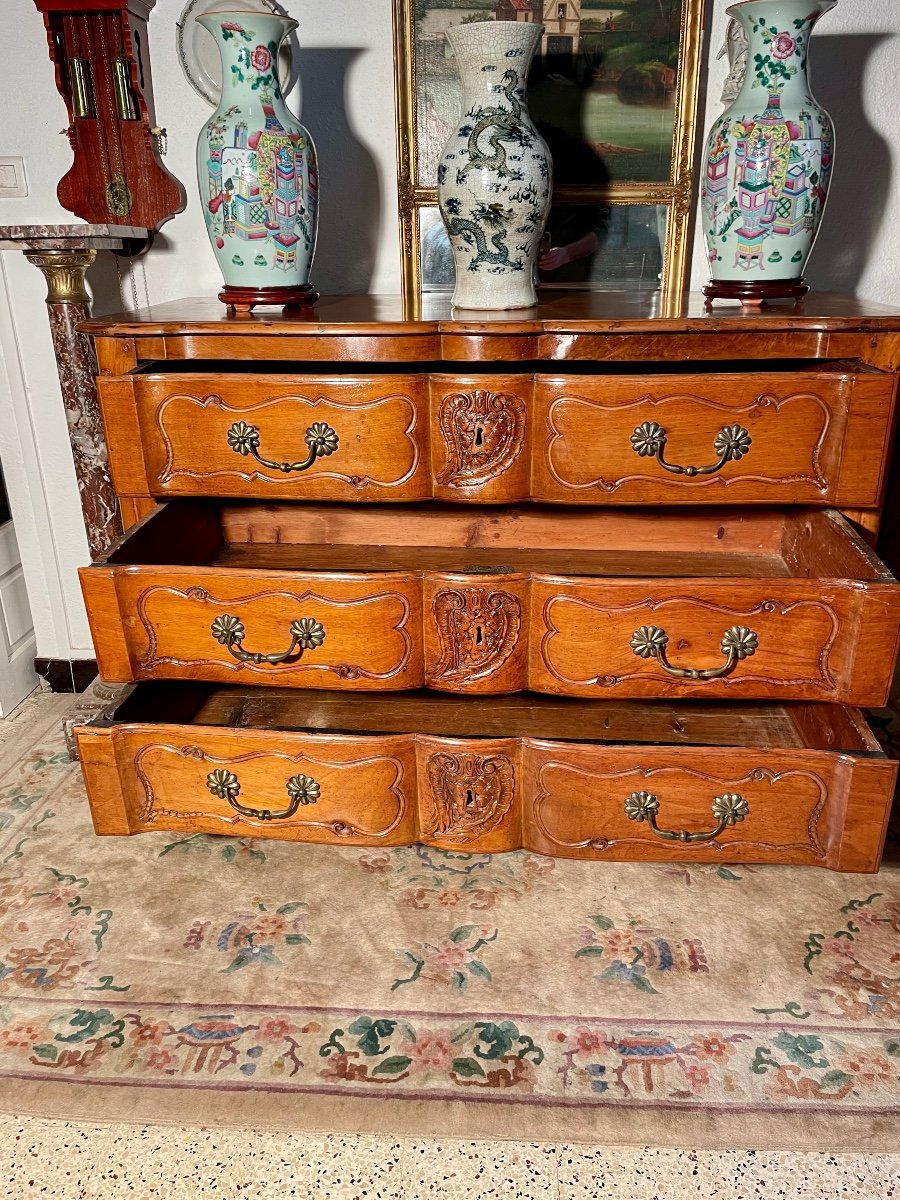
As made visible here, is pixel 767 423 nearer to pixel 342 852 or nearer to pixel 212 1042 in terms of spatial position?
pixel 342 852

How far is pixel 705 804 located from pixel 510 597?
0.40 metres

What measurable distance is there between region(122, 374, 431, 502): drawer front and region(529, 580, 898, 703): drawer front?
0.31m

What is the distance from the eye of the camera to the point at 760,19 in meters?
1.30

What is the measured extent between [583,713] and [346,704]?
1.35ft

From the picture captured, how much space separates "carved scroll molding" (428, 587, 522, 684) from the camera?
1.24m

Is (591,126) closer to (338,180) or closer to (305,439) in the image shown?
(338,180)

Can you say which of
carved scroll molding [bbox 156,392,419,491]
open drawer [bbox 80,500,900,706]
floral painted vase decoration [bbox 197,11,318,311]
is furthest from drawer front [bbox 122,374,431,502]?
floral painted vase decoration [bbox 197,11,318,311]

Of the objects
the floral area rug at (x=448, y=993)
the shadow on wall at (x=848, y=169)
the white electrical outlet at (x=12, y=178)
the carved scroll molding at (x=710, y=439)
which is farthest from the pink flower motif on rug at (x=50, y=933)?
the shadow on wall at (x=848, y=169)

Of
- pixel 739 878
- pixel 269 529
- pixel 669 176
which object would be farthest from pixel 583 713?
pixel 669 176

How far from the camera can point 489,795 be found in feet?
4.21

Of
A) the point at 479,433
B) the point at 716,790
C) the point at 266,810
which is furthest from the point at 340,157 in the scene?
the point at 716,790

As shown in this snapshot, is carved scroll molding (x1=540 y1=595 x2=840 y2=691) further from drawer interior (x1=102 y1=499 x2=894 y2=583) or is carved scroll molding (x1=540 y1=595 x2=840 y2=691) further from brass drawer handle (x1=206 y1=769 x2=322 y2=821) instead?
brass drawer handle (x1=206 y1=769 x2=322 y2=821)

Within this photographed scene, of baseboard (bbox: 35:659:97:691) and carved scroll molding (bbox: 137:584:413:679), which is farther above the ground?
carved scroll molding (bbox: 137:584:413:679)

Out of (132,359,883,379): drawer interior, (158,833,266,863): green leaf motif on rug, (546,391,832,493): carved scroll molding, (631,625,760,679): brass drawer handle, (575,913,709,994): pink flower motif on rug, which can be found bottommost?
(158,833,266,863): green leaf motif on rug
